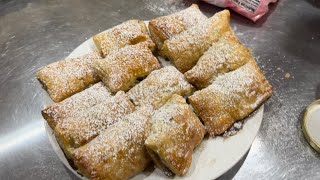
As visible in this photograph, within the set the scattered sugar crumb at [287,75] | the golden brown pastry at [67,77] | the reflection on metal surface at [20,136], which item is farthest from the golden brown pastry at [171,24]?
the reflection on metal surface at [20,136]

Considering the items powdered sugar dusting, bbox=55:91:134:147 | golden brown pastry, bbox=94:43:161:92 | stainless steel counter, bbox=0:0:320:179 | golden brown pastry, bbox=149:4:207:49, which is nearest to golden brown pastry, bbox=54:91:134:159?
powdered sugar dusting, bbox=55:91:134:147

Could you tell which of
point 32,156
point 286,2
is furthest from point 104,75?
point 286,2

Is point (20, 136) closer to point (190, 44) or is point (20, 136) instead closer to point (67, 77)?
point (67, 77)

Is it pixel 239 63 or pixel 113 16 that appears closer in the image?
pixel 239 63

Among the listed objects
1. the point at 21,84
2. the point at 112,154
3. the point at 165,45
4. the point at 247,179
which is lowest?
the point at 247,179

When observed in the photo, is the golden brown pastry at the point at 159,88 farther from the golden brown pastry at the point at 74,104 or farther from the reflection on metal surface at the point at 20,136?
the reflection on metal surface at the point at 20,136

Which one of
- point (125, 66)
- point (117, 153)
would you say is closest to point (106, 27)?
point (125, 66)

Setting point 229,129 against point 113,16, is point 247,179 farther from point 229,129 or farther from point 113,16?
point 113,16
